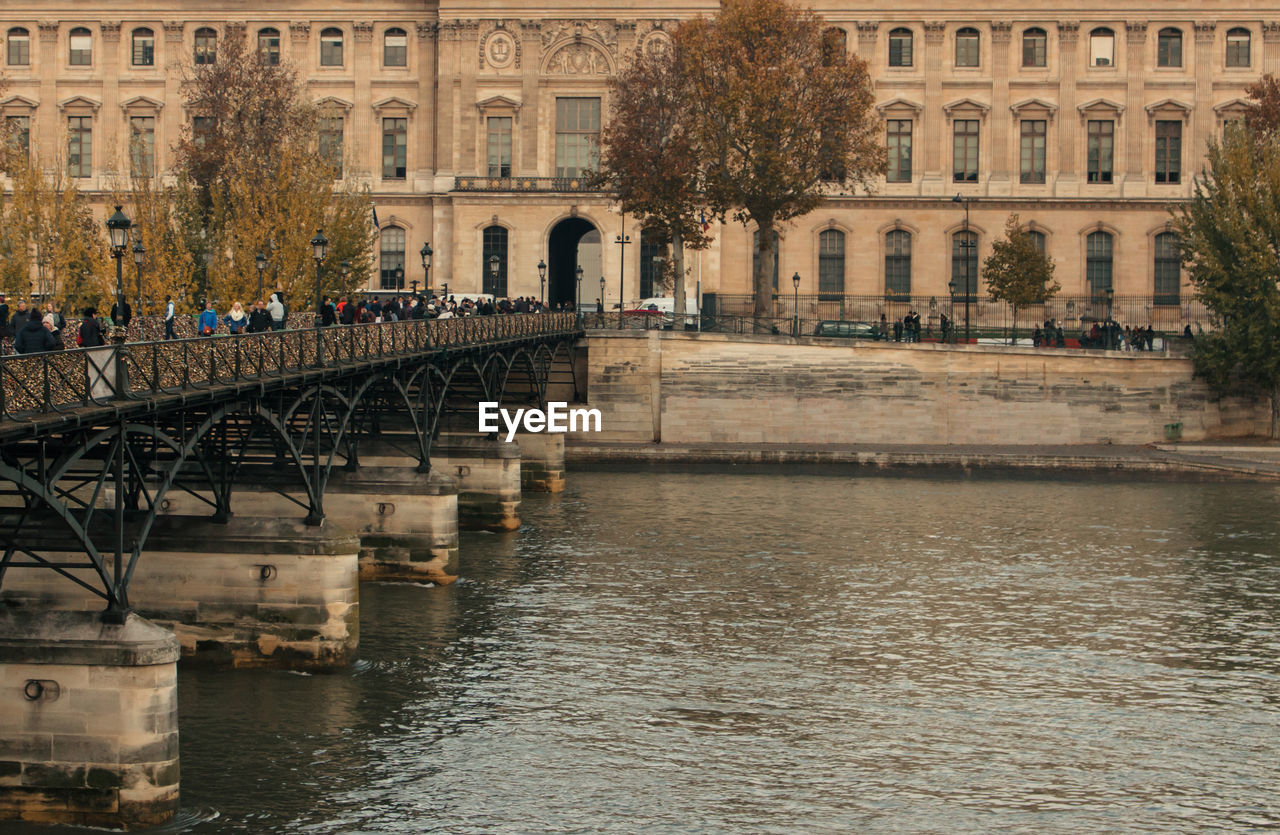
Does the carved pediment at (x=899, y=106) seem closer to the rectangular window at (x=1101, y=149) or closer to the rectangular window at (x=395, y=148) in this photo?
the rectangular window at (x=1101, y=149)

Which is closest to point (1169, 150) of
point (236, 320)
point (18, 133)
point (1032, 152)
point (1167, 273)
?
point (1167, 273)

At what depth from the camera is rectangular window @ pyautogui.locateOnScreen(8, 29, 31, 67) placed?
315 feet

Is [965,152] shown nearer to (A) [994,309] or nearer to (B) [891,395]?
(A) [994,309]

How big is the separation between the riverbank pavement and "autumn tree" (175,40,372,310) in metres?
12.7

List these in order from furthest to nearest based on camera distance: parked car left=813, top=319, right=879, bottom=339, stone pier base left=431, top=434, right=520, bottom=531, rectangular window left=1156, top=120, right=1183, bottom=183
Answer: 1. rectangular window left=1156, top=120, right=1183, bottom=183
2. parked car left=813, top=319, right=879, bottom=339
3. stone pier base left=431, top=434, right=520, bottom=531

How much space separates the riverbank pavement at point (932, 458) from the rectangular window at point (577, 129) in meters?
27.6

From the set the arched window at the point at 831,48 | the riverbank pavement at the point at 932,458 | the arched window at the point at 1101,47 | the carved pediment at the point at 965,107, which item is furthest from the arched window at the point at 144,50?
the arched window at the point at 1101,47

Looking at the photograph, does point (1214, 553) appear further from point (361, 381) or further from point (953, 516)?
point (361, 381)

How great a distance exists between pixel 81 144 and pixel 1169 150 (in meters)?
58.8

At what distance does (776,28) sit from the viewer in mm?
74375

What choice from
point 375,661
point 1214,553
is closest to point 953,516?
point 1214,553

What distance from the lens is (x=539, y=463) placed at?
58.3 metres

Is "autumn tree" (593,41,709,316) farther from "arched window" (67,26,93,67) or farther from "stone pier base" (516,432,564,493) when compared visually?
"arched window" (67,26,93,67)

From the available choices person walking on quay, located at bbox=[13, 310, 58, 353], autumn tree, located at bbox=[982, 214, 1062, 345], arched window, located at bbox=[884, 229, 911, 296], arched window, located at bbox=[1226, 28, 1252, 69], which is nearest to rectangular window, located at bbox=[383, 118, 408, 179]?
arched window, located at bbox=[884, 229, 911, 296]
